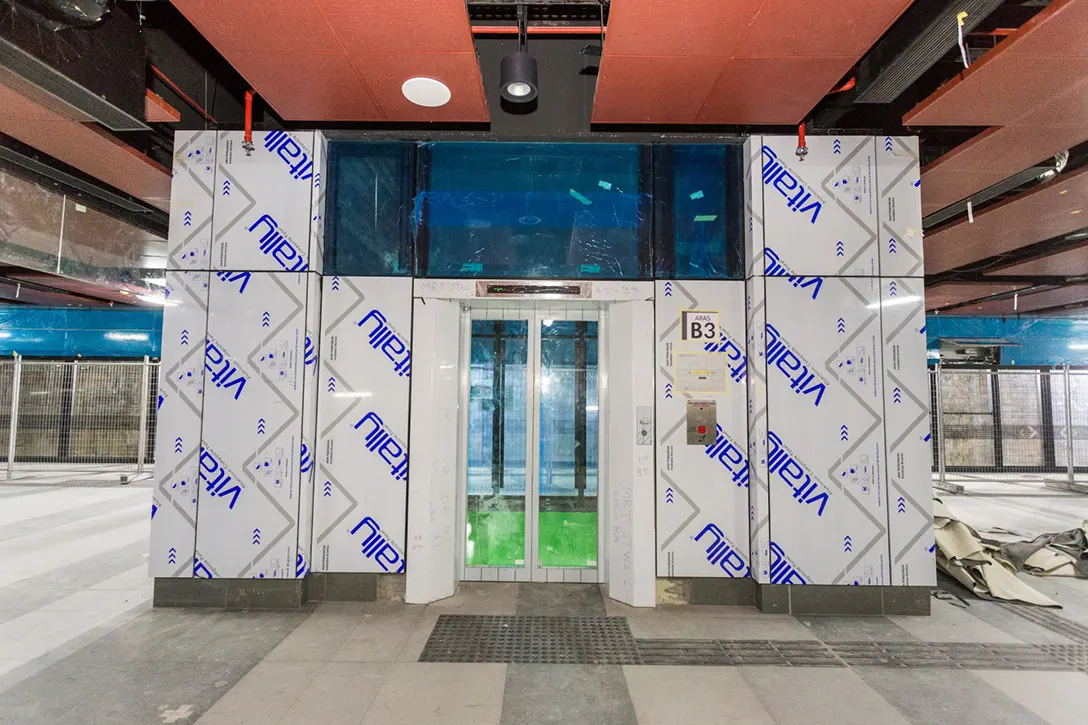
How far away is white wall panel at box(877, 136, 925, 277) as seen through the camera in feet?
13.7

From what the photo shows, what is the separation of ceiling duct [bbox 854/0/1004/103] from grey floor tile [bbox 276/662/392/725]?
5.00 m

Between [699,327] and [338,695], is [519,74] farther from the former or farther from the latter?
[338,695]

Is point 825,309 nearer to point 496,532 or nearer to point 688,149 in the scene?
point 688,149

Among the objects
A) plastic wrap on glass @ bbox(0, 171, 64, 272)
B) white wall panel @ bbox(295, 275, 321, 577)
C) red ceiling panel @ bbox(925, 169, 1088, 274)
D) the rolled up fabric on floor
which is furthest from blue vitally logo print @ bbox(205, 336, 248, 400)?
red ceiling panel @ bbox(925, 169, 1088, 274)

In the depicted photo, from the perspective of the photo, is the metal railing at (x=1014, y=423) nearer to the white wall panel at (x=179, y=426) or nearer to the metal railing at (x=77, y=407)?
the white wall panel at (x=179, y=426)

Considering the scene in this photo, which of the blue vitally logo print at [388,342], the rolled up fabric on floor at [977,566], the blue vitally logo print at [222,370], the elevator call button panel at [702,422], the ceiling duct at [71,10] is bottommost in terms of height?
the rolled up fabric on floor at [977,566]

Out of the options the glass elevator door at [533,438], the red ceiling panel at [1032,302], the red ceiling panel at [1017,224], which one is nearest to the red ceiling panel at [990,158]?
the red ceiling panel at [1017,224]

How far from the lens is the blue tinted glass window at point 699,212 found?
14.3ft

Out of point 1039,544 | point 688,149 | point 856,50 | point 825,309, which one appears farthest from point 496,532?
point 1039,544

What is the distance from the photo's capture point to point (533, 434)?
476 cm

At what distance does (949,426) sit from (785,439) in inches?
337

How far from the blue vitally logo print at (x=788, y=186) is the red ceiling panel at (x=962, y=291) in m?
6.37

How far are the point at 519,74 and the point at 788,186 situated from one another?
2326 mm

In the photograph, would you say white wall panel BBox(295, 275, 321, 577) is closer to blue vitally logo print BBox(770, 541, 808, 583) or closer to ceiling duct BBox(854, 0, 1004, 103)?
blue vitally logo print BBox(770, 541, 808, 583)
